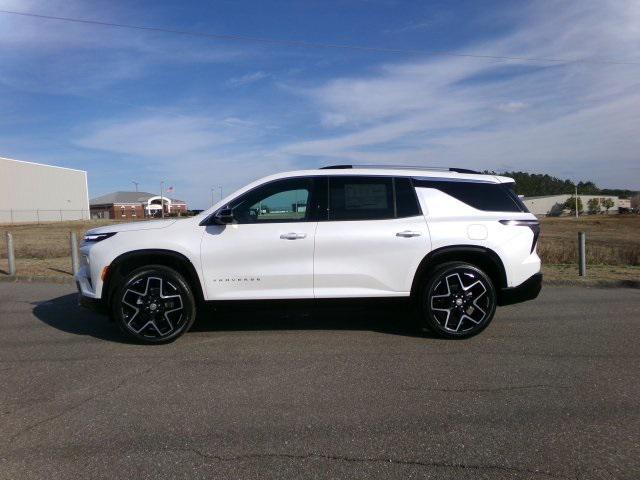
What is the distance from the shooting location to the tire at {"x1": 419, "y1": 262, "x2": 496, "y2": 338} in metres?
5.58

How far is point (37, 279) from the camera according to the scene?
10562 millimetres

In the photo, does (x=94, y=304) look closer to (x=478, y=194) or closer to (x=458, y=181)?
(x=458, y=181)

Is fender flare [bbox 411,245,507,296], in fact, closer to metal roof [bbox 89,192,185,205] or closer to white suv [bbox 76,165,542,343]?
white suv [bbox 76,165,542,343]

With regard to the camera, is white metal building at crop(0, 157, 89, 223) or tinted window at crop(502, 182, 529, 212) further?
white metal building at crop(0, 157, 89, 223)

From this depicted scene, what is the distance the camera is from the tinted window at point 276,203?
5.61 m

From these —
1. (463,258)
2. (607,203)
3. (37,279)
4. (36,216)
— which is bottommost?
(37,279)

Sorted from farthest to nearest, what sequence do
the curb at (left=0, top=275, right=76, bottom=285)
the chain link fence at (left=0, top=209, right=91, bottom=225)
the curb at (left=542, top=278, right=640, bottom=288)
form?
the chain link fence at (left=0, top=209, right=91, bottom=225) < the curb at (left=0, top=275, right=76, bottom=285) < the curb at (left=542, top=278, right=640, bottom=288)

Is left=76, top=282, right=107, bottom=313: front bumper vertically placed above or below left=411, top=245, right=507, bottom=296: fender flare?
below

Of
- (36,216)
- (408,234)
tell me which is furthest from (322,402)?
(36,216)

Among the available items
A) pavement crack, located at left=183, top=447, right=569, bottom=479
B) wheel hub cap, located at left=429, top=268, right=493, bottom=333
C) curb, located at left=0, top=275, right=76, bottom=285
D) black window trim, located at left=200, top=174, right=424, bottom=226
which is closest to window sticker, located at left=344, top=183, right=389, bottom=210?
black window trim, located at left=200, top=174, right=424, bottom=226

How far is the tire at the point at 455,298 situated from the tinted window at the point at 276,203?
5.04 feet

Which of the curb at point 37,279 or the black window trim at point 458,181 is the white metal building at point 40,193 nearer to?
the curb at point 37,279

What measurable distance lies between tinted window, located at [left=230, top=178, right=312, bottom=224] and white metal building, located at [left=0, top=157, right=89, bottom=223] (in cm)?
7344

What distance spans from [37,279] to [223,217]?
23.0 ft
